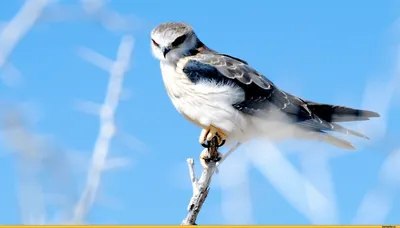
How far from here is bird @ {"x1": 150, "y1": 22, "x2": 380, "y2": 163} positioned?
5.32 metres

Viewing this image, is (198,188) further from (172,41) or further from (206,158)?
(172,41)

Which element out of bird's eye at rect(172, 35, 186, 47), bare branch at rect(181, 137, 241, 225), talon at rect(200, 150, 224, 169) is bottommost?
bare branch at rect(181, 137, 241, 225)

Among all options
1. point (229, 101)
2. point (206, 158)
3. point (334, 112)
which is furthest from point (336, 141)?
point (206, 158)

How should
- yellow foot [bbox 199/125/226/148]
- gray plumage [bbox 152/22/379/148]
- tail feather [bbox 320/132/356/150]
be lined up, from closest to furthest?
yellow foot [bbox 199/125/226/148], gray plumage [bbox 152/22/379/148], tail feather [bbox 320/132/356/150]

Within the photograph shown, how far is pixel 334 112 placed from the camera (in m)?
5.85

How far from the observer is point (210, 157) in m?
4.98

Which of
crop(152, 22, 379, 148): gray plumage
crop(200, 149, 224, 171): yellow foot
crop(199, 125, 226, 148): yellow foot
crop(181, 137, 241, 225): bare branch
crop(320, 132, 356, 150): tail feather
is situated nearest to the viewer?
crop(181, 137, 241, 225): bare branch

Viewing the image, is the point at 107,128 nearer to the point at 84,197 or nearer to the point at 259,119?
the point at 84,197

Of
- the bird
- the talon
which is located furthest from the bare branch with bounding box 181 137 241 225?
the bird

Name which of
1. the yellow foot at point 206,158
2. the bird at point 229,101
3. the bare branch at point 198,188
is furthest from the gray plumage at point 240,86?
the bare branch at point 198,188

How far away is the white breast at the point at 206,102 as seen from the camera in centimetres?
527

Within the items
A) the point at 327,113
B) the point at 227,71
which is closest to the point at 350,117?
the point at 327,113

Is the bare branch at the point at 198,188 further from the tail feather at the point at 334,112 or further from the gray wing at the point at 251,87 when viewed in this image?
the tail feather at the point at 334,112

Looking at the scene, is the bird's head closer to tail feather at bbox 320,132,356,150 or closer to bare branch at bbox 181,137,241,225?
bare branch at bbox 181,137,241,225
